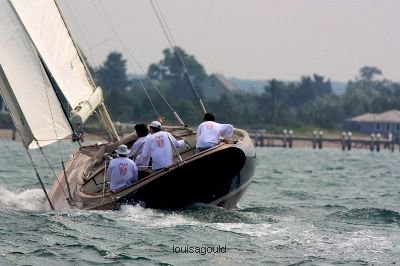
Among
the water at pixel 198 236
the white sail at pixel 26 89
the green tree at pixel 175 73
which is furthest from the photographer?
the green tree at pixel 175 73

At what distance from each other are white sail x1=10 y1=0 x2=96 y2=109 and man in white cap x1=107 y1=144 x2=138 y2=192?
65.3 inches

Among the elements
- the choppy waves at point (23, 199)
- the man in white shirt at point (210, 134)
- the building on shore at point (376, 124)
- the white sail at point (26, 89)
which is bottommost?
the choppy waves at point (23, 199)

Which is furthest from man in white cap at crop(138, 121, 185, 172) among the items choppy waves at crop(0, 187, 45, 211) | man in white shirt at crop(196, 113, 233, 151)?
choppy waves at crop(0, 187, 45, 211)

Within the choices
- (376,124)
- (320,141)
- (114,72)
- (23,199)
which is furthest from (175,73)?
(23,199)

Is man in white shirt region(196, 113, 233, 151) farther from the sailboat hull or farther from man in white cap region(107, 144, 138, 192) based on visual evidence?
man in white cap region(107, 144, 138, 192)

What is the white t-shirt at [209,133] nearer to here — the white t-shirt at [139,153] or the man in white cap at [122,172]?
the white t-shirt at [139,153]

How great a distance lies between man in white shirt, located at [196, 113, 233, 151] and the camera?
A: 20.4 m

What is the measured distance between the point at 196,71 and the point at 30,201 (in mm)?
129219

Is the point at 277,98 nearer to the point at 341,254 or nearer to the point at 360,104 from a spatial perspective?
the point at 360,104

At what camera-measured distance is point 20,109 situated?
20109 millimetres

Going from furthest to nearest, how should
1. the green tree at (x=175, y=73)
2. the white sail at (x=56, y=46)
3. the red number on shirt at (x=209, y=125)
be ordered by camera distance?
1. the green tree at (x=175, y=73)
2. the white sail at (x=56, y=46)
3. the red number on shirt at (x=209, y=125)

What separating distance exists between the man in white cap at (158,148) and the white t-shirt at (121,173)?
34 cm

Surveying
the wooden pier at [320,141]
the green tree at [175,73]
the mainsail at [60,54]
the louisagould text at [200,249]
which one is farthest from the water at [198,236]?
the green tree at [175,73]

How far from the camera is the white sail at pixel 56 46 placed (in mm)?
20641
